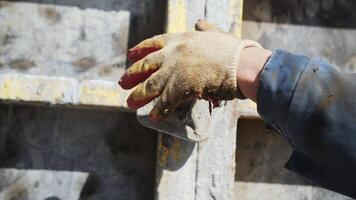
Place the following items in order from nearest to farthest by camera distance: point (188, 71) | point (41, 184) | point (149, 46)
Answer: point (188, 71), point (149, 46), point (41, 184)

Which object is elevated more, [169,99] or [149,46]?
[149,46]

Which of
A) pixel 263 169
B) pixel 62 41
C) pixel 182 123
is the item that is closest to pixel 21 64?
pixel 62 41

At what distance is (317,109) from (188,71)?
0.33 meters

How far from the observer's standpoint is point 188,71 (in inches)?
54.9

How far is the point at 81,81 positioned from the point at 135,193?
0.47 m

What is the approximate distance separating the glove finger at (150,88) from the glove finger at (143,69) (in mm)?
25

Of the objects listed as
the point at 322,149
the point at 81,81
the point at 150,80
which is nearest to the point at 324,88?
the point at 322,149

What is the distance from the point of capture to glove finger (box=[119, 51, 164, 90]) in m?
1.46

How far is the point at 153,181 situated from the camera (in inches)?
81.6

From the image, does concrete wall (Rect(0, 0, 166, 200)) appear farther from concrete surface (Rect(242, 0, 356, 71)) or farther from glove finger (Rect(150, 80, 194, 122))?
glove finger (Rect(150, 80, 194, 122))

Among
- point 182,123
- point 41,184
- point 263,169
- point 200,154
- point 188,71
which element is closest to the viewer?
point 188,71

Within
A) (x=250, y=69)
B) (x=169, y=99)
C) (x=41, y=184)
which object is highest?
(x=250, y=69)

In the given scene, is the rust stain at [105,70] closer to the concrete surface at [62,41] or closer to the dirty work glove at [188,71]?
the concrete surface at [62,41]

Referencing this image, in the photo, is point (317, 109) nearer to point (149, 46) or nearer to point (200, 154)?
point (149, 46)
